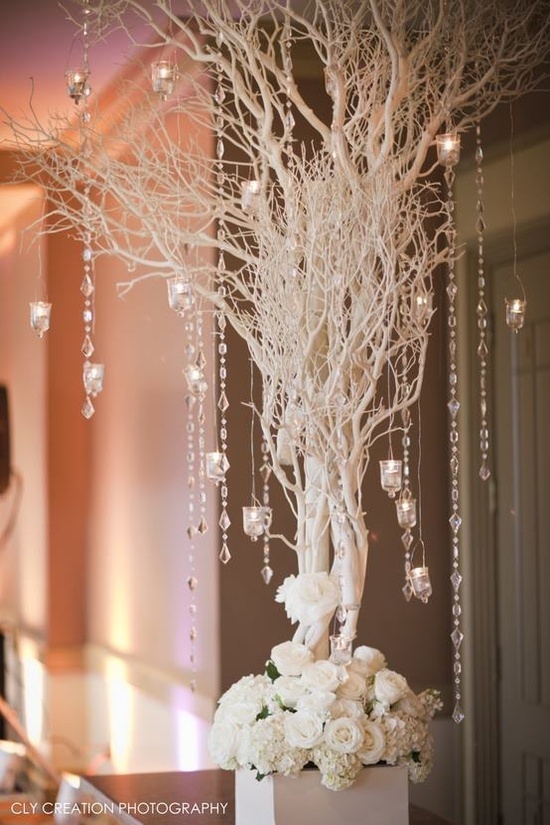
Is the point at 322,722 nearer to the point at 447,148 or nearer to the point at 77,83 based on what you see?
the point at 447,148

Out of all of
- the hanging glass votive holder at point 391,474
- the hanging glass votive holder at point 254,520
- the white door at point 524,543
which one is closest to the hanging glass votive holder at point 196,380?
the hanging glass votive holder at point 254,520

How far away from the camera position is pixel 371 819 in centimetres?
198

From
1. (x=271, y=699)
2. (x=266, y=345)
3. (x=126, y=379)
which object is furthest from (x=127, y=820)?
(x=126, y=379)

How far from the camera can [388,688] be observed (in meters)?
2.00

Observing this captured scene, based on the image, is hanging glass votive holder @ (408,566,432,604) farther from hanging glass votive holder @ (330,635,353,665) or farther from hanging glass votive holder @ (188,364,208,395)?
hanging glass votive holder @ (188,364,208,395)

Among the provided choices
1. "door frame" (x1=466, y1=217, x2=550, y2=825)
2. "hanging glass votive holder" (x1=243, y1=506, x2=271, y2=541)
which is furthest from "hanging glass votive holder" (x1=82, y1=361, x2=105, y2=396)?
"door frame" (x1=466, y1=217, x2=550, y2=825)

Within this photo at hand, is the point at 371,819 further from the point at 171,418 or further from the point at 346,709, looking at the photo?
the point at 171,418

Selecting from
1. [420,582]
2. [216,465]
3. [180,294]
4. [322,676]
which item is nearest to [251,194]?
[180,294]

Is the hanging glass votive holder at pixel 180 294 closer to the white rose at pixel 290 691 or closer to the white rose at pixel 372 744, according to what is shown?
the white rose at pixel 290 691

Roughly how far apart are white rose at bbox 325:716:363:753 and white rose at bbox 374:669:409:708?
0.23 ft

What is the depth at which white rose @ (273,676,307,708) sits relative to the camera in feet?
6.58

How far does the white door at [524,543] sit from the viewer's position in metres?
3.58

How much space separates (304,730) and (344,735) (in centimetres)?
7

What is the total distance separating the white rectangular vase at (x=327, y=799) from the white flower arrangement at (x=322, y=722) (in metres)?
0.02
